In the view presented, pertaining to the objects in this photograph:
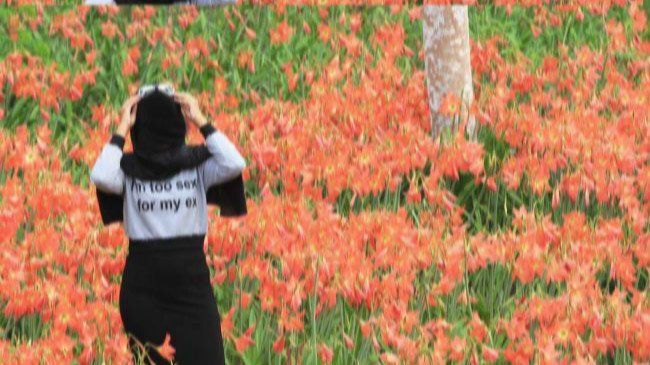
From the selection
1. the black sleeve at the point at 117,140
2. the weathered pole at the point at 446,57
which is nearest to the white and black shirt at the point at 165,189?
the black sleeve at the point at 117,140

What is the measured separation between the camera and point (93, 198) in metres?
5.78

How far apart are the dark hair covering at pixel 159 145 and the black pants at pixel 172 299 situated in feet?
0.81

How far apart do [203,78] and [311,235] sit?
2.86 meters

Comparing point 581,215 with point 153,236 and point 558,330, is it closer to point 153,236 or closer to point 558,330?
point 558,330

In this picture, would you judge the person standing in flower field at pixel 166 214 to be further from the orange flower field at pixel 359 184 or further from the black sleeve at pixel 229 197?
the orange flower field at pixel 359 184

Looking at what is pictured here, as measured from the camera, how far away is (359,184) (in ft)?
19.3

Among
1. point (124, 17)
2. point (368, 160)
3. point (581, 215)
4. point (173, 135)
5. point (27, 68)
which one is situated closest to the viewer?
point (173, 135)

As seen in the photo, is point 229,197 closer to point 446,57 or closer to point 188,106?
point 188,106

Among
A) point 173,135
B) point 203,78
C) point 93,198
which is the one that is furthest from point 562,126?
point 173,135

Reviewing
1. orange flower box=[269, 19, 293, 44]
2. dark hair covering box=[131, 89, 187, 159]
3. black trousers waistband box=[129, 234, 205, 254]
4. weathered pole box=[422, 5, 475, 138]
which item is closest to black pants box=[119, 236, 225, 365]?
black trousers waistband box=[129, 234, 205, 254]

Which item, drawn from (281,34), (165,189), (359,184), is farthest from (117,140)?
(281,34)

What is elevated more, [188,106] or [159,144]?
[188,106]

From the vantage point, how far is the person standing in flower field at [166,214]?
163 inches

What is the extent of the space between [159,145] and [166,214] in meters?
0.24
